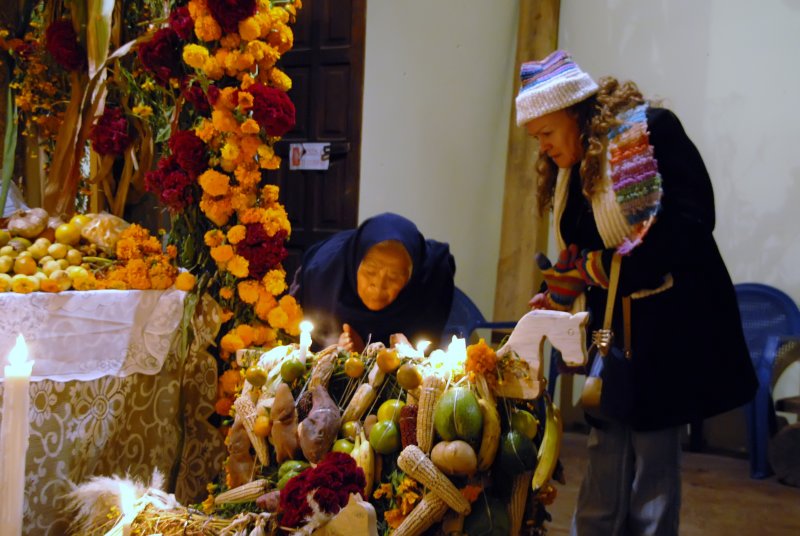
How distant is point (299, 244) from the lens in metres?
5.16

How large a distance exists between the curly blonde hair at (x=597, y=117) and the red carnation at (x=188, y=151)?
4.75ft

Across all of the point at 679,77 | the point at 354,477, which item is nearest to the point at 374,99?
the point at 679,77

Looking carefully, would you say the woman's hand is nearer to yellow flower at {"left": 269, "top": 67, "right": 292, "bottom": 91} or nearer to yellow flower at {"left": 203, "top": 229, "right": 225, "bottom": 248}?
yellow flower at {"left": 203, "top": 229, "right": 225, "bottom": 248}

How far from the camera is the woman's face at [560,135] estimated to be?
2111 mm

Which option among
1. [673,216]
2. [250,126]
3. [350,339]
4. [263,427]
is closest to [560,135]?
[673,216]

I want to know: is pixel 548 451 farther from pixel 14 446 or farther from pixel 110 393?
pixel 110 393

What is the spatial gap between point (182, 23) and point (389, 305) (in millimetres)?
Result: 1299

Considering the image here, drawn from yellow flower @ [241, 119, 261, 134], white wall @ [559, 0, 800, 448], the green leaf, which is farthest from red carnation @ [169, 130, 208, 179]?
white wall @ [559, 0, 800, 448]

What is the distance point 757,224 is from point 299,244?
8.97 feet

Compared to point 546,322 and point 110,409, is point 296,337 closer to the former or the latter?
point 110,409

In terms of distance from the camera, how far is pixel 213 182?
9.48 feet

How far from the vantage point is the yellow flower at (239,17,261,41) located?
2867 millimetres

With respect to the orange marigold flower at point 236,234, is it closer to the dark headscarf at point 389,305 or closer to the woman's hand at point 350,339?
the dark headscarf at point 389,305

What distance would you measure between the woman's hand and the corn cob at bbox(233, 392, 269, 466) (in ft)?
1.47
